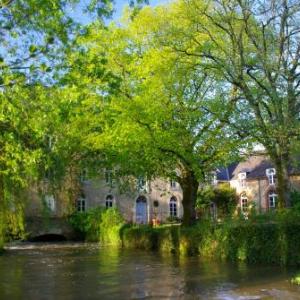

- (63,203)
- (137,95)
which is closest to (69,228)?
(63,203)

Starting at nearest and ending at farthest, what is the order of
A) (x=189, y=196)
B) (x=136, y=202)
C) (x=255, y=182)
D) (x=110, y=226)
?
1. (x=189, y=196)
2. (x=110, y=226)
3. (x=136, y=202)
4. (x=255, y=182)

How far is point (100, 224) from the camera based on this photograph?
40.7 metres

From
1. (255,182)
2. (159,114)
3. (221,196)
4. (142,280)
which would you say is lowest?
(142,280)

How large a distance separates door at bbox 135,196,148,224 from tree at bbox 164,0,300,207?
104 ft

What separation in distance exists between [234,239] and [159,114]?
6.64m

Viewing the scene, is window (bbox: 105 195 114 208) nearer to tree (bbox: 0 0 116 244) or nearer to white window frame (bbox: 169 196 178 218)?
white window frame (bbox: 169 196 178 218)

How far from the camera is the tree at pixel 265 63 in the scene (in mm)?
19641

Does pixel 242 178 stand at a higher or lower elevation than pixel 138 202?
higher

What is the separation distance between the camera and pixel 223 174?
5812 cm

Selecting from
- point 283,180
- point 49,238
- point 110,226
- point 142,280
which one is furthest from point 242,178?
point 142,280

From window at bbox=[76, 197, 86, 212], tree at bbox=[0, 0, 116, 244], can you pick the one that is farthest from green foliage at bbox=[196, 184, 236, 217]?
tree at bbox=[0, 0, 116, 244]

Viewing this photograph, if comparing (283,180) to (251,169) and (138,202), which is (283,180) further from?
(251,169)

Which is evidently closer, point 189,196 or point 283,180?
point 283,180

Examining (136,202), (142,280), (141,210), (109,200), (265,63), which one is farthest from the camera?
(141,210)
